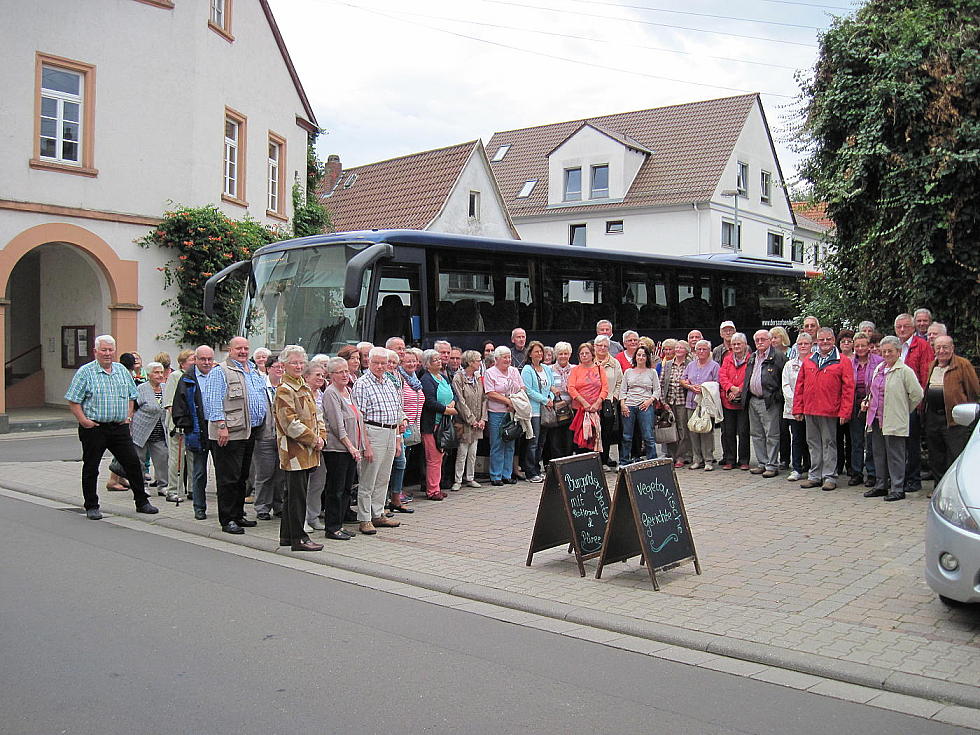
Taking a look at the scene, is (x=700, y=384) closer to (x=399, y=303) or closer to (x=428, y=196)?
(x=399, y=303)

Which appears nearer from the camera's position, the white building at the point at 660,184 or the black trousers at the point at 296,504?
the black trousers at the point at 296,504

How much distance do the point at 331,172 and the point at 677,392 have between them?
109ft

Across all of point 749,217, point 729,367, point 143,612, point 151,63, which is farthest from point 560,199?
point 143,612

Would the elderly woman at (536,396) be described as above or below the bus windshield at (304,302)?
below

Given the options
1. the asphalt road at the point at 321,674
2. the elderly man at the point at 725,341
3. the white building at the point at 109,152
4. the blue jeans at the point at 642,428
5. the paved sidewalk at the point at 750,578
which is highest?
the white building at the point at 109,152

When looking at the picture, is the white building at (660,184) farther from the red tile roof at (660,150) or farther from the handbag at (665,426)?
the handbag at (665,426)

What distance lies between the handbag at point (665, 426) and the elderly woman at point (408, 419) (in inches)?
150

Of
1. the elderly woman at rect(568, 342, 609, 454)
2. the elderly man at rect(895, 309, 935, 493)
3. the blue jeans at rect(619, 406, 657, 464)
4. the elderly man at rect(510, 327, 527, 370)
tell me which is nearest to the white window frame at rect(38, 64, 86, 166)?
the elderly man at rect(510, 327, 527, 370)

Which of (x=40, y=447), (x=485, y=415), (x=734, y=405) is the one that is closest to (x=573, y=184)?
(x=40, y=447)

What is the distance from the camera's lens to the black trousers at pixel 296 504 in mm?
8523

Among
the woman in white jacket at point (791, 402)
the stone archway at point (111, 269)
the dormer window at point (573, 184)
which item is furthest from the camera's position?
the dormer window at point (573, 184)

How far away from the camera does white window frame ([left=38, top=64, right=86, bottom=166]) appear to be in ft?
66.4

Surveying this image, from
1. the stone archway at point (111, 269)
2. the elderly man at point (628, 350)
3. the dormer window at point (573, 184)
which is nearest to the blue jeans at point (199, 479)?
the elderly man at point (628, 350)

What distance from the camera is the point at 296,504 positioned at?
860 cm
